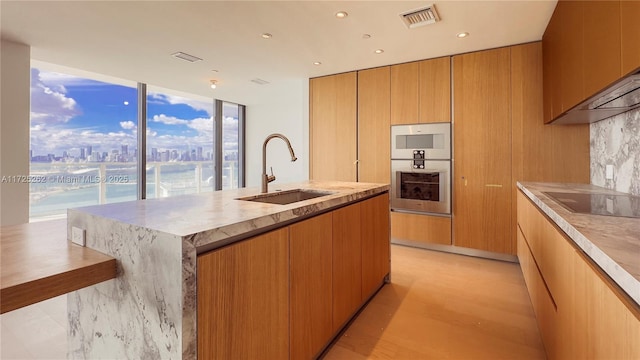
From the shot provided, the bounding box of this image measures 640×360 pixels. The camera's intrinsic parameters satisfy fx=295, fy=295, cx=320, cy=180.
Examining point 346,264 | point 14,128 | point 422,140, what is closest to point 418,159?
point 422,140

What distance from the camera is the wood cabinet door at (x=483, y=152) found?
337 centimetres

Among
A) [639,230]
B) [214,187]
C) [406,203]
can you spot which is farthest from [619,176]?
[214,187]

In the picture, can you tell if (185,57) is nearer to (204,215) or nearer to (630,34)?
(204,215)

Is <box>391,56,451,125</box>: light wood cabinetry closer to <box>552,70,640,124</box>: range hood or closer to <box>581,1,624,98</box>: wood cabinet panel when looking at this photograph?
<box>552,70,640,124</box>: range hood

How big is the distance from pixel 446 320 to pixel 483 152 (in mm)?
2166

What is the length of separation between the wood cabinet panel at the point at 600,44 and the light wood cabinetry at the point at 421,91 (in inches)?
78.6

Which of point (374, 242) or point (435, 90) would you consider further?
point (435, 90)

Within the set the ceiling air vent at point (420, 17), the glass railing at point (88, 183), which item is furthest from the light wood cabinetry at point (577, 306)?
the glass railing at point (88, 183)

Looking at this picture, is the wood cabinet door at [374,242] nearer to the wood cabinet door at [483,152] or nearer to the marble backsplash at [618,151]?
the wood cabinet door at [483,152]

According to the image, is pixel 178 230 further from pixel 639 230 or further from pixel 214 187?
pixel 214 187

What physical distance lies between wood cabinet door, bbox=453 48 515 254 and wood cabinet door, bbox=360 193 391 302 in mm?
1509

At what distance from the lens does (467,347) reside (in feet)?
5.90

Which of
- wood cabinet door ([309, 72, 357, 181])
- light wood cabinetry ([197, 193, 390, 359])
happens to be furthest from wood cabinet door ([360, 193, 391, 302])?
wood cabinet door ([309, 72, 357, 181])

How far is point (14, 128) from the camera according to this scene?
3.28m
